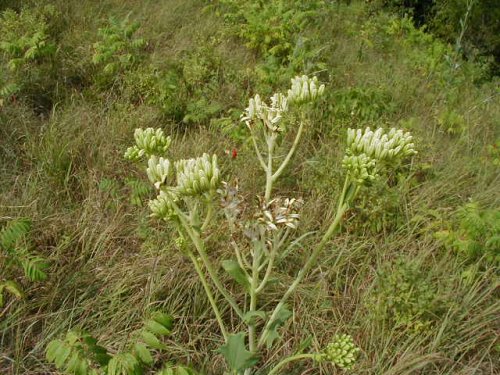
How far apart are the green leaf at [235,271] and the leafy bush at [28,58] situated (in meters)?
2.68

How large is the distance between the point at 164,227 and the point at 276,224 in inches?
59.3

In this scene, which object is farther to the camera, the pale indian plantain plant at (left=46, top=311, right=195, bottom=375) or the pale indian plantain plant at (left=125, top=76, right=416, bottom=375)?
the pale indian plantain plant at (left=46, top=311, right=195, bottom=375)

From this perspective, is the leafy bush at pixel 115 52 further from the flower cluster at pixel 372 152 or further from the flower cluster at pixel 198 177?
the flower cluster at pixel 372 152

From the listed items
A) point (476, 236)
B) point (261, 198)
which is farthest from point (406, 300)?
point (261, 198)

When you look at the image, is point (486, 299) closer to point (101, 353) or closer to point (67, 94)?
point (101, 353)

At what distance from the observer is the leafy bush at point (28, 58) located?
3832mm

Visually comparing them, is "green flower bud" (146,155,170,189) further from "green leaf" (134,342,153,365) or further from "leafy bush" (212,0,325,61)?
"leafy bush" (212,0,325,61)

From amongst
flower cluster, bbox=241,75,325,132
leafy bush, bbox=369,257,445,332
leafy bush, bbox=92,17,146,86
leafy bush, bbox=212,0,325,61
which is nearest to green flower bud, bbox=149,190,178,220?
flower cluster, bbox=241,75,325,132

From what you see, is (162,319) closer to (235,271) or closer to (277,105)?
(235,271)

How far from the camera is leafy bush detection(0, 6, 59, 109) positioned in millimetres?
3832

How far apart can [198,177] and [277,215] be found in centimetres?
29

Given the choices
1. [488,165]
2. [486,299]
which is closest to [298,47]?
[488,165]

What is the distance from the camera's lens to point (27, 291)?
8.15 feet

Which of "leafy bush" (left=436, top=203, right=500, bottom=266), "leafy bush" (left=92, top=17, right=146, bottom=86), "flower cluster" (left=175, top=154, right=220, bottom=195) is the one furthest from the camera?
"leafy bush" (left=92, top=17, right=146, bottom=86)
